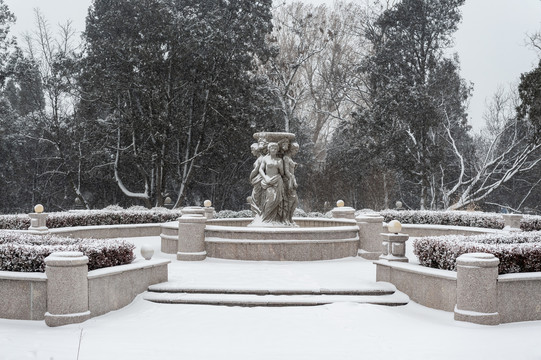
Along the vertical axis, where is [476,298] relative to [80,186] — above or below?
below

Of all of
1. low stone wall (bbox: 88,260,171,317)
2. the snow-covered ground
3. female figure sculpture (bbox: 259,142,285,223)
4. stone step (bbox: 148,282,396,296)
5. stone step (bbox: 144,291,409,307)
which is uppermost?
female figure sculpture (bbox: 259,142,285,223)

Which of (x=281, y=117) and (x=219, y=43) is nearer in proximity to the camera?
(x=219, y=43)

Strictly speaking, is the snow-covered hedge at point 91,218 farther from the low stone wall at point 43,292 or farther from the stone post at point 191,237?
the low stone wall at point 43,292

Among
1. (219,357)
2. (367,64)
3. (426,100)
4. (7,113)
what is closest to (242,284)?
(219,357)

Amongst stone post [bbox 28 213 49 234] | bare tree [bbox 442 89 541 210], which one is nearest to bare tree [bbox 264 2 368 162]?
Answer: bare tree [bbox 442 89 541 210]

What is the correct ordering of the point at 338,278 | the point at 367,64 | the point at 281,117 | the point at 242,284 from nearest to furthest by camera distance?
the point at 242,284, the point at 338,278, the point at 367,64, the point at 281,117

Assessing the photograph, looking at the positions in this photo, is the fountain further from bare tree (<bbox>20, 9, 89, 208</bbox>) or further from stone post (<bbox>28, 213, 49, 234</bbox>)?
bare tree (<bbox>20, 9, 89, 208</bbox>)

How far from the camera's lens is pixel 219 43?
27.0 m

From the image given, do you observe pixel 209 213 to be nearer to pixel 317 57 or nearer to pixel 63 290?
pixel 63 290

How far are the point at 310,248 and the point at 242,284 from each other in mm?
3525

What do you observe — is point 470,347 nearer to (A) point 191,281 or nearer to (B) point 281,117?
(A) point 191,281

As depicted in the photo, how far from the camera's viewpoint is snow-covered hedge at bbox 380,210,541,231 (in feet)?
57.2

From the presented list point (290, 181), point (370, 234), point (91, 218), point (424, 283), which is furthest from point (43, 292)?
point (91, 218)

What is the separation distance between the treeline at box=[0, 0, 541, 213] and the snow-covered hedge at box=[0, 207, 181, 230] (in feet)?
22.1
